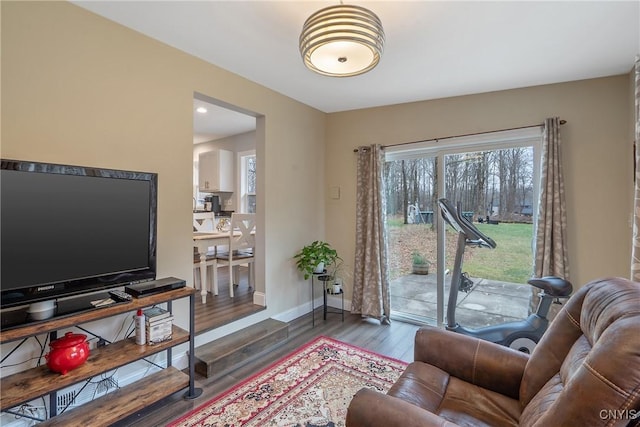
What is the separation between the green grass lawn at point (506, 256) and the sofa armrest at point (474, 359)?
186cm

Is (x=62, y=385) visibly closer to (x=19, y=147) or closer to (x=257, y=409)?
(x=257, y=409)

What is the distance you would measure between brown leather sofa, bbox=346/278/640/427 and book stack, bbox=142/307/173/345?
5.04 ft

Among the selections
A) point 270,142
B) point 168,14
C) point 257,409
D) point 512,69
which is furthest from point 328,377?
point 512,69

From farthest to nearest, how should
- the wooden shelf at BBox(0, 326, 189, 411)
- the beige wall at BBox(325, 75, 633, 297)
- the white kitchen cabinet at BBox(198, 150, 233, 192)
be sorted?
the white kitchen cabinet at BBox(198, 150, 233, 192), the beige wall at BBox(325, 75, 633, 297), the wooden shelf at BBox(0, 326, 189, 411)

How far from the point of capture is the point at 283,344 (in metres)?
3.04

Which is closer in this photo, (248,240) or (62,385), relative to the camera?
(62,385)

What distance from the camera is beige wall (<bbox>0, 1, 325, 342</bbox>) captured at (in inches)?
69.3

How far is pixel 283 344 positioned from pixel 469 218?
8.04ft

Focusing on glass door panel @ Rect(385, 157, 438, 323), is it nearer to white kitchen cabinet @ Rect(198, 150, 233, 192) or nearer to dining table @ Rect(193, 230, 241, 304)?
dining table @ Rect(193, 230, 241, 304)

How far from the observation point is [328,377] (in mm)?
2438

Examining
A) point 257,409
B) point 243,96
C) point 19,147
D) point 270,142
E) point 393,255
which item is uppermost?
point 243,96

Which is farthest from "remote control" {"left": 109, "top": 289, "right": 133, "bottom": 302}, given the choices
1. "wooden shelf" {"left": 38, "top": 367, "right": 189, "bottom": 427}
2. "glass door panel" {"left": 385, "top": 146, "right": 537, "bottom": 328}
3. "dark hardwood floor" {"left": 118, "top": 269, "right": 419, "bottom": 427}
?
"glass door panel" {"left": 385, "top": 146, "right": 537, "bottom": 328}

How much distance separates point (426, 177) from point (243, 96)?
7.49 feet

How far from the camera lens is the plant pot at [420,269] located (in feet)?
12.0
